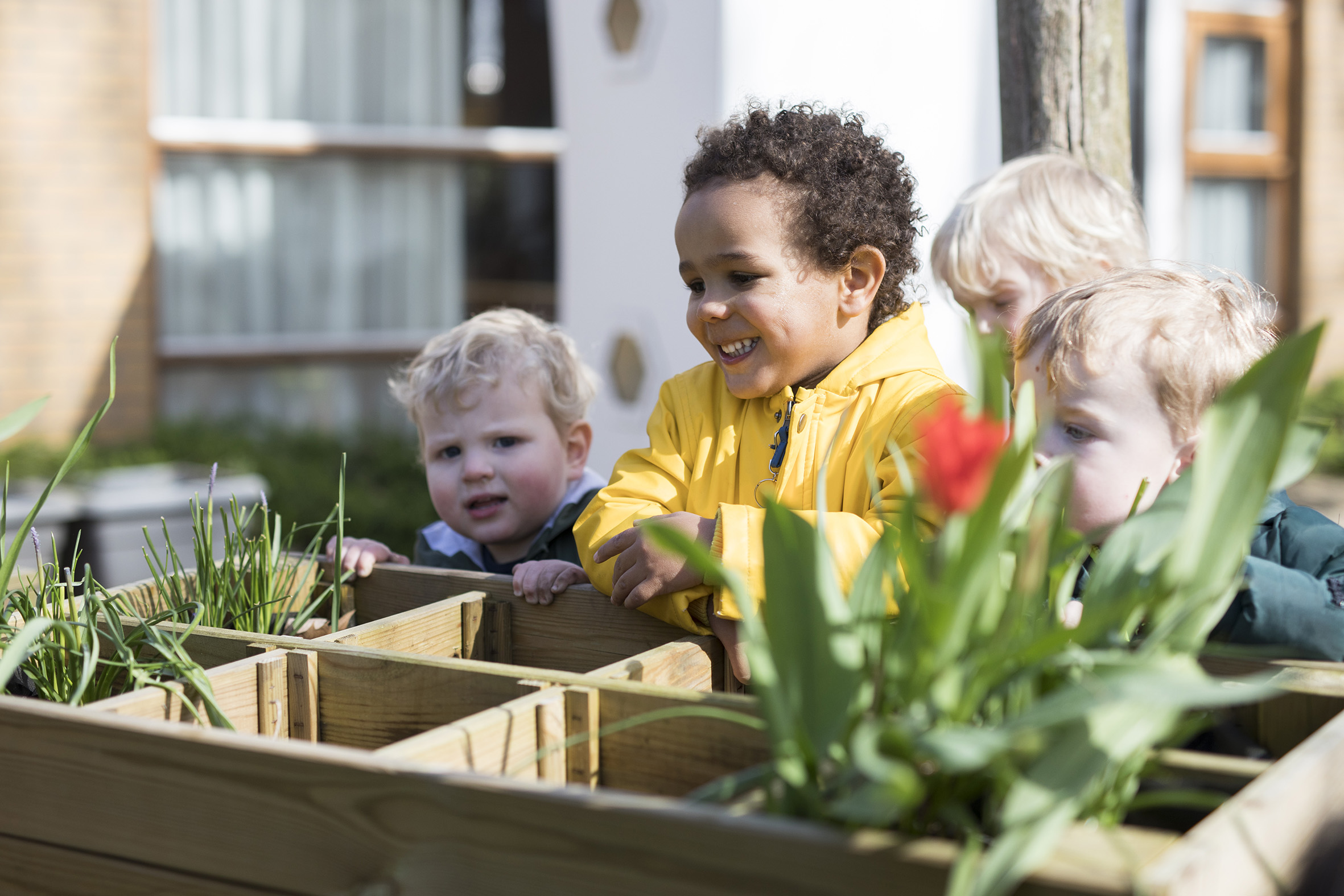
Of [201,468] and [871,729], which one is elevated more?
[871,729]

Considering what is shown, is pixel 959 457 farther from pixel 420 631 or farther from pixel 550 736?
pixel 420 631

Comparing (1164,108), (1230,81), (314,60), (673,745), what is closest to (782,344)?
(673,745)

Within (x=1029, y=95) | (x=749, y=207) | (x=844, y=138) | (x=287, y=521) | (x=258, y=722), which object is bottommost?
(x=287, y=521)

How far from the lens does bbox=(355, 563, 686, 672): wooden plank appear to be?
1.77m

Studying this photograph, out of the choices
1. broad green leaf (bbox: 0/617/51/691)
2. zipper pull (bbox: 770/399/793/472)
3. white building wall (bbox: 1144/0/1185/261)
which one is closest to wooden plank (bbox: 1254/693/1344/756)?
zipper pull (bbox: 770/399/793/472)

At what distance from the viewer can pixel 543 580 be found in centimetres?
182

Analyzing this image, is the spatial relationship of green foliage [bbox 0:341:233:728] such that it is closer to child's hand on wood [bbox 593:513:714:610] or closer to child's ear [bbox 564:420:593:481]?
child's hand on wood [bbox 593:513:714:610]

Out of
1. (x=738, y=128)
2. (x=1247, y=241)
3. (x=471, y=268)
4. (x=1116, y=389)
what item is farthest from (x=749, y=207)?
(x=1247, y=241)

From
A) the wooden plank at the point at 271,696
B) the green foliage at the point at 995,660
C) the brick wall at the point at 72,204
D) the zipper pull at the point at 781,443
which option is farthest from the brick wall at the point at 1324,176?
the wooden plank at the point at 271,696

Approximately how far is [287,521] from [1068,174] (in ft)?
14.1

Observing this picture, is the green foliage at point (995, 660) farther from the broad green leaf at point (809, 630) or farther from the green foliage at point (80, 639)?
the green foliage at point (80, 639)

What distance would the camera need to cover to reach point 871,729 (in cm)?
87

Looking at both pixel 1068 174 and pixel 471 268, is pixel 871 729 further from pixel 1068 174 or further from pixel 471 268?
pixel 471 268

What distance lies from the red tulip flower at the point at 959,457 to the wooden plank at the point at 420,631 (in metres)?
1.04
